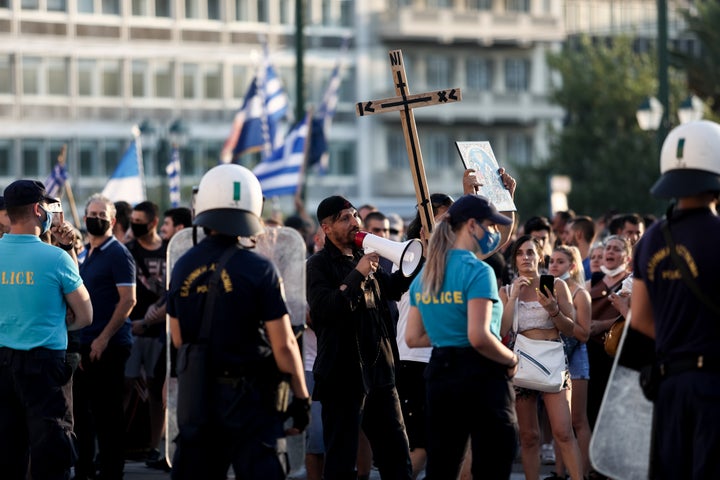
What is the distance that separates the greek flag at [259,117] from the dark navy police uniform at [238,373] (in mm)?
18918

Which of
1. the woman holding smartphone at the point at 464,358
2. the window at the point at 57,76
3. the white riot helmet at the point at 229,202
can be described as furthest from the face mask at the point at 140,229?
the window at the point at 57,76

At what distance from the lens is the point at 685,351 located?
23.0 feet

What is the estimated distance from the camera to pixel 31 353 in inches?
359

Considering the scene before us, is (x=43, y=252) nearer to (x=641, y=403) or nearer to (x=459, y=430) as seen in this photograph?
(x=459, y=430)

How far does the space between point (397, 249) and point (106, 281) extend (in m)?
2.86

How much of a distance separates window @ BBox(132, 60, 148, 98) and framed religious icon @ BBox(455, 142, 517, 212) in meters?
52.7

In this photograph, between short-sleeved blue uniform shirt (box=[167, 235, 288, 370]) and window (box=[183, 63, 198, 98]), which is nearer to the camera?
short-sleeved blue uniform shirt (box=[167, 235, 288, 370])

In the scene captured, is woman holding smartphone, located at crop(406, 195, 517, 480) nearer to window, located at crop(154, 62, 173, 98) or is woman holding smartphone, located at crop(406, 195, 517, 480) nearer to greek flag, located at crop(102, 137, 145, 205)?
greek flag, located at crop(102, 137, 145, 205)

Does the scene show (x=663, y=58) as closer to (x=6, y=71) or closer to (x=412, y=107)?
(x=412, y=107)

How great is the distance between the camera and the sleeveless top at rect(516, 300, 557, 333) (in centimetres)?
1115

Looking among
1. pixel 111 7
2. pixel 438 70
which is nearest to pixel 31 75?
pixel 111 7

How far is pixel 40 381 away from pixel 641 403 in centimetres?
346

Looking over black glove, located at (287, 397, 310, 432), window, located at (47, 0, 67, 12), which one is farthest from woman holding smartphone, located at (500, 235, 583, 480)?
window, located at (47, 0, 67, 12)

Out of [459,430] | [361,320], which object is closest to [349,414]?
[361,320]
